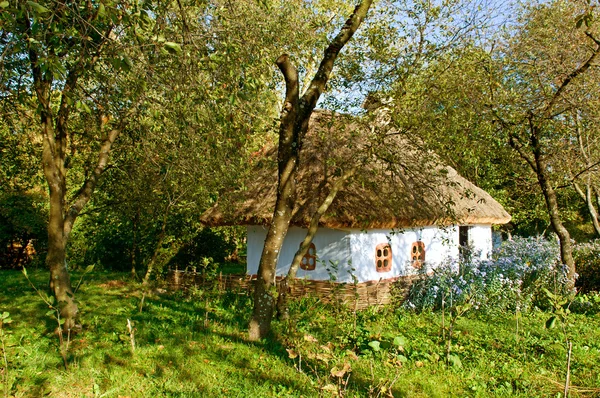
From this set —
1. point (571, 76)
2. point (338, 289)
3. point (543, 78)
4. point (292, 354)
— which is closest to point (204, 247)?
point (338, 289)

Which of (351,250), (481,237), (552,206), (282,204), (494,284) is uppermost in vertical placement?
(552,206)

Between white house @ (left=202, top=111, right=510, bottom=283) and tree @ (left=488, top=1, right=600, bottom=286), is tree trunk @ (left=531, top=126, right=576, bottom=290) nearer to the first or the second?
tree @ (left=488, top=1, right=600, bottom=286)

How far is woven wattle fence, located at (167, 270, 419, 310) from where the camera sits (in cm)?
893

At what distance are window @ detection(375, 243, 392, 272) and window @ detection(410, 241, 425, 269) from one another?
0.88 metres

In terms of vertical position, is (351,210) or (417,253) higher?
(351,210)

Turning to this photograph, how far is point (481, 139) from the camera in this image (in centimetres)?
868

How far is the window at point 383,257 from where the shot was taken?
1065cm

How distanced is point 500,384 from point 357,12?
5219 mm

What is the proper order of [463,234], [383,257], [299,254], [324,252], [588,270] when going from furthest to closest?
1. [463,234]
2. [588,270]
3. [383,257]
4. [324,252]
5. [299,254]

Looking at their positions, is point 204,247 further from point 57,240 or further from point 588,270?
point 588,270

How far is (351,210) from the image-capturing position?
370 inches

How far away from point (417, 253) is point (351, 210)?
3.48m

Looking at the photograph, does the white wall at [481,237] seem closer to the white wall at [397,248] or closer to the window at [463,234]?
the window at [463,234]

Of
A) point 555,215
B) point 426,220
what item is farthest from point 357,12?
point 555,215
